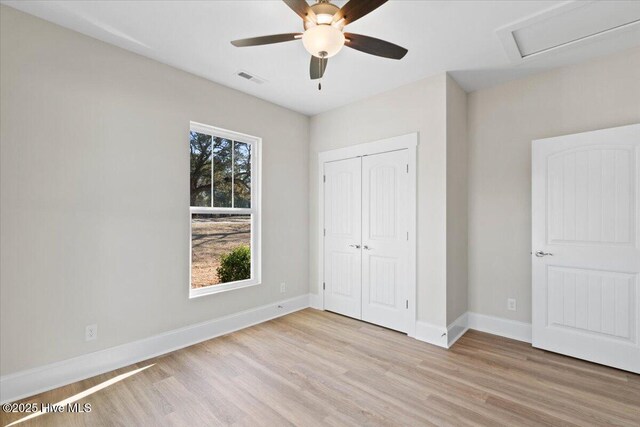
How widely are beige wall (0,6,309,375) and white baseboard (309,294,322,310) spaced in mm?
1264

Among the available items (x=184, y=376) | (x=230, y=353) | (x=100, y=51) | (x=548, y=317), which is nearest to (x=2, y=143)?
(x=100, y=51)

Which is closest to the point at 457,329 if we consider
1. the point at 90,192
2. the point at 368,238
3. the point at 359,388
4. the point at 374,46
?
the point at 368,238


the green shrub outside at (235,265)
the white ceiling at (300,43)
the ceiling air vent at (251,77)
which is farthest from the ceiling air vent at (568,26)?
the green shrub outside at (235,265)

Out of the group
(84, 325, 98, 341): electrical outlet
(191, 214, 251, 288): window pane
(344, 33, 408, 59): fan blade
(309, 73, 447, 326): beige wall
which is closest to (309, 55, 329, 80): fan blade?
(344, 33, 408, 59): fan blade

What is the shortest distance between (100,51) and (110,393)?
9.07 feet

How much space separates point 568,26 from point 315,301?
391 cm

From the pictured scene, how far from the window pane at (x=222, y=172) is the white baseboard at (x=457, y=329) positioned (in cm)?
279

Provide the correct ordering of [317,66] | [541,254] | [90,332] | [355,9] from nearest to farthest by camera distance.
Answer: [355,9], [317,66], [90,332], [541,254]

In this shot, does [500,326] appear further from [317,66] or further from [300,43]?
[300,43]

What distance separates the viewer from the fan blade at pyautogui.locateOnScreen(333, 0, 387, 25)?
1621 mm

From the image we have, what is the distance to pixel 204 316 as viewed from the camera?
10.6 feet

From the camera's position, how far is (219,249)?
348cm

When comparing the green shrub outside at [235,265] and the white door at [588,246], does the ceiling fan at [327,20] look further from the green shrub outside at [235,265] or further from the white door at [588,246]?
the green shrub outside at [235,265]

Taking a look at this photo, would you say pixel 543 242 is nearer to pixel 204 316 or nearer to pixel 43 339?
pixel 204 316
